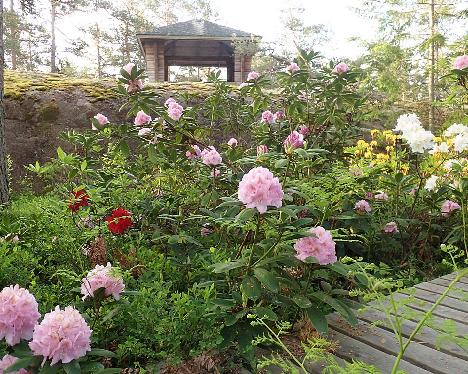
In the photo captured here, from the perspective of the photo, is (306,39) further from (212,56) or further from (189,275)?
(189,275)

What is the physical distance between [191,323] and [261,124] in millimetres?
2313

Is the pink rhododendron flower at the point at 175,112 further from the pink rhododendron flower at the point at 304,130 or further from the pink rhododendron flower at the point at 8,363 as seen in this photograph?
the pink rhododendron flower at the point at 8,363

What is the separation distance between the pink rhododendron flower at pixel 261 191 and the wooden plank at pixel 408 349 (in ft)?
2.21

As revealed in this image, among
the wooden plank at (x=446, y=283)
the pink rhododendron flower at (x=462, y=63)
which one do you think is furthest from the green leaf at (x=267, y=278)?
the pink rhododendron flower at (x=462, y=63)

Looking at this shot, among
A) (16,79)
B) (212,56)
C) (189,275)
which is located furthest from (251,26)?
(189,275)

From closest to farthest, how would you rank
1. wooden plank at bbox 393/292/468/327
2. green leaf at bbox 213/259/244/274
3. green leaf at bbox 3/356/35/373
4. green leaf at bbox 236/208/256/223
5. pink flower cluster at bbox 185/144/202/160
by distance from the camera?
green leaf at bbox 3/356/35/373, green leaf at bbox 236/208/256/223, green leaf at bbox 213/259/244/274, wooden plank at bbox 393/292/468/327, pink flower cluster at bbox 185/144/202/160

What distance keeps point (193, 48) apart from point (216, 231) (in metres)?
12.3

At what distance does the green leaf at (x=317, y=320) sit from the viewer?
5.38ft

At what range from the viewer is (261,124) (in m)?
3.63

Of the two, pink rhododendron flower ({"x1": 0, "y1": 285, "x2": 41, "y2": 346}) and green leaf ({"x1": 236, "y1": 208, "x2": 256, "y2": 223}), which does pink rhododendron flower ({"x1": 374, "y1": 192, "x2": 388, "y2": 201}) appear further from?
pink rhododendron flower ({"x1": 0, "y1": 285, "x2": 41, "y2": 346})

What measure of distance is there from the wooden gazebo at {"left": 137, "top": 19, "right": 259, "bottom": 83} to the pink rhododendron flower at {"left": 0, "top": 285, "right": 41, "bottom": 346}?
36.5ft

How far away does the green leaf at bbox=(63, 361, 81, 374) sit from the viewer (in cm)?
110

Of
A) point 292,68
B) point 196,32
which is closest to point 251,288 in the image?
point 292,68

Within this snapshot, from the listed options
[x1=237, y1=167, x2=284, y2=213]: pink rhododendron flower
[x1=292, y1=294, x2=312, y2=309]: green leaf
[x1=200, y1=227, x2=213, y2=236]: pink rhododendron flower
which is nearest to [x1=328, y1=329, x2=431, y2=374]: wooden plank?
[x1=292, y1=294, x2=312, y2=309]: green leaf
